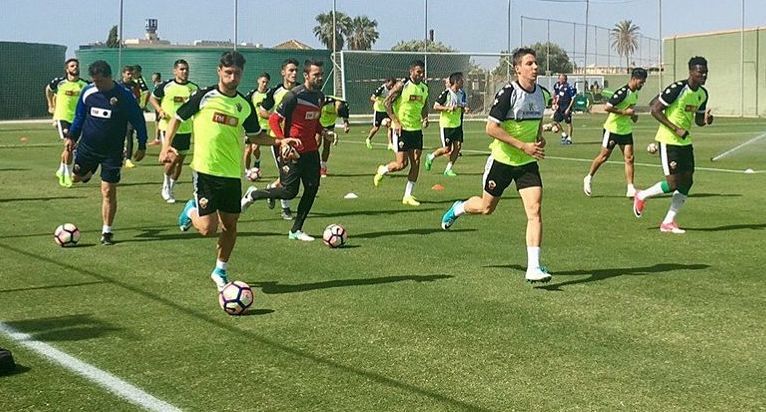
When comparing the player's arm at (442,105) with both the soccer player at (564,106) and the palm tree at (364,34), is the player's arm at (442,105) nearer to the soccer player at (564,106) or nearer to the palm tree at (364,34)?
the soccer player at (564,106)

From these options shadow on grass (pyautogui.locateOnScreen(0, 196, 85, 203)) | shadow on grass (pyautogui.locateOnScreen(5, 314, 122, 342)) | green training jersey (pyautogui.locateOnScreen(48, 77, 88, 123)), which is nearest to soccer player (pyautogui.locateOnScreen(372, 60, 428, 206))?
shadow on grass (pyautogui.locateOnScreen(0, 196, 85, 203))

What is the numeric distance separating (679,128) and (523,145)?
477 centimetres

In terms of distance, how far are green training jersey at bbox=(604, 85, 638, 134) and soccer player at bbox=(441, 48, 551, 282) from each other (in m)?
8.71

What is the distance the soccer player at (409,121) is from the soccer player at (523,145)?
6.64 metres

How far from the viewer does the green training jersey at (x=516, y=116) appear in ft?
32.6

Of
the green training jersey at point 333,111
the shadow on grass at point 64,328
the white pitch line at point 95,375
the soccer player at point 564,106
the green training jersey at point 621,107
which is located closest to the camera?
the white pitch line at point 95,375

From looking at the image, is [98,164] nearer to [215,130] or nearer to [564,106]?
[215,130]

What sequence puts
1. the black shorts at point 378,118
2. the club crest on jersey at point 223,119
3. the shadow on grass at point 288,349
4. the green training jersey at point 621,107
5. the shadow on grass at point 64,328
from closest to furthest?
the shadow on grass at point 288,349, the shadow on grass at point 64,328, the club crest on jersey at point 223,119, the green training jersey at point 621,107, the black shorts at point 378,118

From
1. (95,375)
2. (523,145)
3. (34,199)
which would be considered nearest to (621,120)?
(523,145)

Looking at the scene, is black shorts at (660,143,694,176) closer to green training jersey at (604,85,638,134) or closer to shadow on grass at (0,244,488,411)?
green training jersey at (604,85,638,134)

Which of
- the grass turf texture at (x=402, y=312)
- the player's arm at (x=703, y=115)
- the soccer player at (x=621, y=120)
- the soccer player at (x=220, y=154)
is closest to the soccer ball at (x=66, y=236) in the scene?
the grass turf texture at (x=402, y=312)

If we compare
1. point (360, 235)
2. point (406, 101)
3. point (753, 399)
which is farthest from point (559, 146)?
point (753, 399)

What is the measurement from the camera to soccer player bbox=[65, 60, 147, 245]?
12305 mm

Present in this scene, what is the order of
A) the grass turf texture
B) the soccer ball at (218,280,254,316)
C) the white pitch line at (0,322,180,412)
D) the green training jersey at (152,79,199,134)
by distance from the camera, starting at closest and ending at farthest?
1. the white pitch line at (0,322,180,412)
2. the grass turf texture
3. the soccer ball at (218,280,254,316)
4. the green training jersey at (152,79,199,134)
